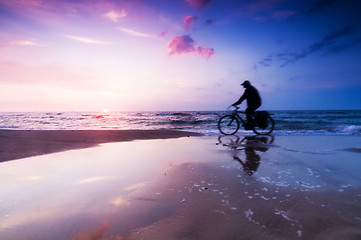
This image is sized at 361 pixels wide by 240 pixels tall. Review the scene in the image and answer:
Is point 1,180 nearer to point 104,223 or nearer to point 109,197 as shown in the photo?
point 109,197

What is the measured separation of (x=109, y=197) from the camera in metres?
2.57

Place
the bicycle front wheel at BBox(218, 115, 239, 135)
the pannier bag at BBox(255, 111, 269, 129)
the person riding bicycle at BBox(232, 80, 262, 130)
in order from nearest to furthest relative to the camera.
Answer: the person riding bicycle at BBox(232, 80, 262, 130) → the pannier bag at BBox(255, 111, 269, 129) → the bicycle front wheel at BBox(218, 115, 239, 135)

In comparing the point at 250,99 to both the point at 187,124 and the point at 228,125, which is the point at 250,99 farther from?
the point at 187,124

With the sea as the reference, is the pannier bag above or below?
above

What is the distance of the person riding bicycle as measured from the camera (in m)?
9.25

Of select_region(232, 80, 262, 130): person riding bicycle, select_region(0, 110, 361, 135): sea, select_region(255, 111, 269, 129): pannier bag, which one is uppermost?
select_region(232, 80, 262, 130): person riding bicycle

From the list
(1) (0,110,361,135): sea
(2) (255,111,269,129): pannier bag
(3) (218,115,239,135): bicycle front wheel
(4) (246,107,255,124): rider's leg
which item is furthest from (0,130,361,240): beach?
(1) (0,110,361,135): sea

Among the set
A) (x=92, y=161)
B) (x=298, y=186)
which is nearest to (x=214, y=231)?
(x=298, y=186)

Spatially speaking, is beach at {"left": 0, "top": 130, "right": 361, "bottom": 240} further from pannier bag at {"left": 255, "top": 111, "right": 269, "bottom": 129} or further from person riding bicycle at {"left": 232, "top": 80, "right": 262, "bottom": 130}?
person riding bicycle at {"left": 232, "top": 80, "right": 262, "bottom": 130}

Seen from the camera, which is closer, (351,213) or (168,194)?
(351,213)

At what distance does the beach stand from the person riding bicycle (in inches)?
206

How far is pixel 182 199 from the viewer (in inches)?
98.3

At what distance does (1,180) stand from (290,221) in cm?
431

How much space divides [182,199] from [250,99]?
7.92 metres
